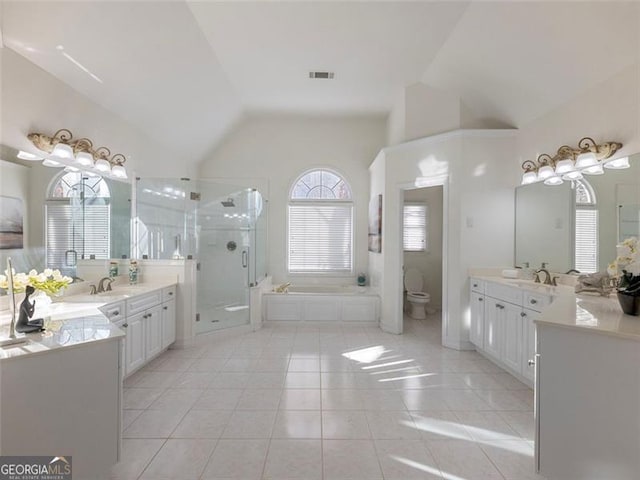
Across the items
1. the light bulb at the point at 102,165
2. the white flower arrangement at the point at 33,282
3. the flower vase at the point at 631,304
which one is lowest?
the flower vase at the point at 631,304

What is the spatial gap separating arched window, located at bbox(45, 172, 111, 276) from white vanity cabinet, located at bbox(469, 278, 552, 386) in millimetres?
3897

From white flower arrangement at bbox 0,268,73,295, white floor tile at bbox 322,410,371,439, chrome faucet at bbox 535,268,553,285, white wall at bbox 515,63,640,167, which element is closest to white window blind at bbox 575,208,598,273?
chrome faucet at bbox 535,268,553,285

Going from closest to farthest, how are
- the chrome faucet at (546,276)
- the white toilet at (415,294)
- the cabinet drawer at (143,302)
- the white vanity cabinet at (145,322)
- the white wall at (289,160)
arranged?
the white vanity cabinet at (145,322), the cabinet drawer at (143,302), the chrome faucet at (546,276), the white toilet at (415,294), the white wall at (289,160)

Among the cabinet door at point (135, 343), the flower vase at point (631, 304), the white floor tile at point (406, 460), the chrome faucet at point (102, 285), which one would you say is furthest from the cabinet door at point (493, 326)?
the chrome faucet at point (102, 285)

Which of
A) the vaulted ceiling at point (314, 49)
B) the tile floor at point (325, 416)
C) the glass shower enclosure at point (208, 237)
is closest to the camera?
the tile floor at point (325, 416)

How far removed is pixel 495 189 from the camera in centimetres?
377

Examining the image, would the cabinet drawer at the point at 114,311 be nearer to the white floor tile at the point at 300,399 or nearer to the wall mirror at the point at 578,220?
the white floor tile at the point at 300,399

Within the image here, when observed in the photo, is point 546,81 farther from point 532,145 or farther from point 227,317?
point 227,317

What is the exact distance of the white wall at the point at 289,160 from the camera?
5.68 metres

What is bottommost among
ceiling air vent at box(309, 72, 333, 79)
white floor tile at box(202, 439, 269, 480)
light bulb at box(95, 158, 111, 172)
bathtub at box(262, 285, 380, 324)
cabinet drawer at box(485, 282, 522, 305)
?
white floor tile at box(202, 439, 269, 480)

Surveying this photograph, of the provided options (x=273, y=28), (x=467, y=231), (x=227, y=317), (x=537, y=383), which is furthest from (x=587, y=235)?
(x=227, y=317)

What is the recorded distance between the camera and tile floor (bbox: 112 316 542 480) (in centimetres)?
180

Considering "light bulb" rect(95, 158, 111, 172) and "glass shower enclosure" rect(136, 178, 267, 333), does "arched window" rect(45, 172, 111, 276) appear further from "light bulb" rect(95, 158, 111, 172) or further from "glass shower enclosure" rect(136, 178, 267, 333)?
"glass shower enclosure" rect(136, 178, 267, 333)

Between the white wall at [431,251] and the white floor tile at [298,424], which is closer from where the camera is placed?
the white floor tile at [298,424]
